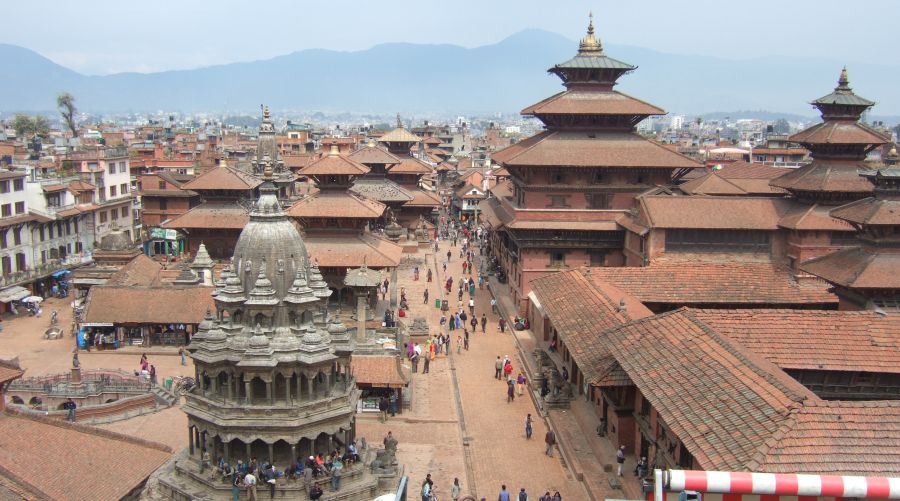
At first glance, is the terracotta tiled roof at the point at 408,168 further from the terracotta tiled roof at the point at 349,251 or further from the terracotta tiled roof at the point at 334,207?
the terracotta tiled roof at the point at 349,251

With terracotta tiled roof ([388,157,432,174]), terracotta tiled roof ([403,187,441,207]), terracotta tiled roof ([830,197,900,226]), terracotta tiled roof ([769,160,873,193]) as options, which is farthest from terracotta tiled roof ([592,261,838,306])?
terracotta tiled roof ([388,157,432,174])

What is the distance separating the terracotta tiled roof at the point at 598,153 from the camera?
4088 cm

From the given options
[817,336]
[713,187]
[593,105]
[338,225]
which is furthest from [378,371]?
[713,187]

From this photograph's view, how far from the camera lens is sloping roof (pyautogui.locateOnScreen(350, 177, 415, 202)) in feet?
197

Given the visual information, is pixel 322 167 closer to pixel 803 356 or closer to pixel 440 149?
pixel 803 356

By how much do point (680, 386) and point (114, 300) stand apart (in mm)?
28703

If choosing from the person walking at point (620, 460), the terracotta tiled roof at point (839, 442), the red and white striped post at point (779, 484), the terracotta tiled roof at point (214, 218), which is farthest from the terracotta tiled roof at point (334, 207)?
the red and white striped post at point (779, 484)

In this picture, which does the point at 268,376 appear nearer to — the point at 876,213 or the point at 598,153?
the point at 876,213

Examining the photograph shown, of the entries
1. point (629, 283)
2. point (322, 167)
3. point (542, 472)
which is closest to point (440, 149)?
point (322, 167)

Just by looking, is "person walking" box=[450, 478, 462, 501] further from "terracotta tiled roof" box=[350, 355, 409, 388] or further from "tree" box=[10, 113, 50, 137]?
"tree" box=[10, 113, 50, 137]

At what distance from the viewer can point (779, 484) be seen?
29.8 feet

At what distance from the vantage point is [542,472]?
2427 cm

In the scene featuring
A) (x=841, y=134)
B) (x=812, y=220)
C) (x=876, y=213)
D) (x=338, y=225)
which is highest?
(x=841, y=134)

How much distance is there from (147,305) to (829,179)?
1252 inches
